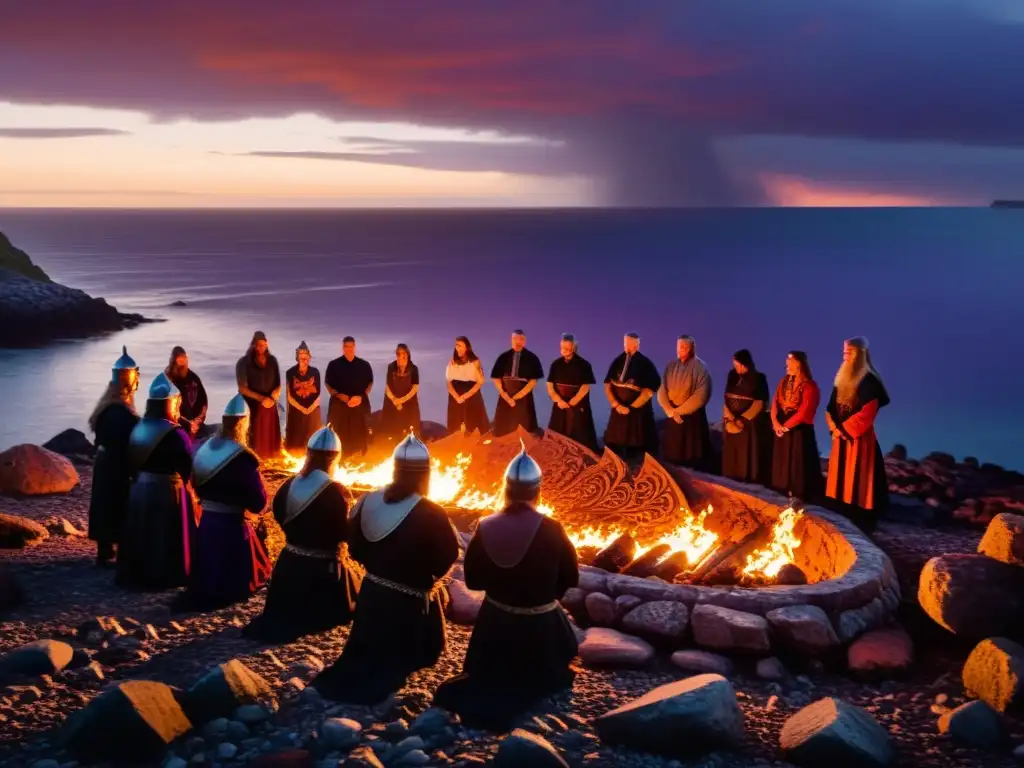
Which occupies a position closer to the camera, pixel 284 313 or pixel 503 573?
pixel 503 573

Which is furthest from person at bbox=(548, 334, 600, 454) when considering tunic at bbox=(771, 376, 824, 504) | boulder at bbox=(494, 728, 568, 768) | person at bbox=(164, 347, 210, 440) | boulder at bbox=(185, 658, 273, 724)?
boulder at bbox=(494, 728, 568, 768)

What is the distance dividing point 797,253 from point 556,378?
95856 millimetres

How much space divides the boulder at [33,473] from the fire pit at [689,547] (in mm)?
3355

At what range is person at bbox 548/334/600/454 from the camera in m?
13.3

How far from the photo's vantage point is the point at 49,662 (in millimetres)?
7273

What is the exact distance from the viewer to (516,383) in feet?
45.0

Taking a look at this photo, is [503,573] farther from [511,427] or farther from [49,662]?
[511,427]

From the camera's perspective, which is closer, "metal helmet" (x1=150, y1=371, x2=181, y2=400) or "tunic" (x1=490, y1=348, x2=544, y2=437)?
"metal helmet" (x1=150, y1=371, x2=181, y2=400)

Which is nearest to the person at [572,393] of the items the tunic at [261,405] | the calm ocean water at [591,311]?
the tunic at [261,405]

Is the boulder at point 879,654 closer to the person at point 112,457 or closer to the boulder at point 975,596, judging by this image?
the boulder at point 975,596

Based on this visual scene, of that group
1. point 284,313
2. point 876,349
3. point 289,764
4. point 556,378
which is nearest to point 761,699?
point 289,764

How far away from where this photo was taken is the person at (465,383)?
46.1ft

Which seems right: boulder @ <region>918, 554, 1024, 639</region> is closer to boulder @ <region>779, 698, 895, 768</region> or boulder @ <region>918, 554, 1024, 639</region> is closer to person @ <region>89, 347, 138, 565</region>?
boulder @ <region>779, 698, 895, 768</region>

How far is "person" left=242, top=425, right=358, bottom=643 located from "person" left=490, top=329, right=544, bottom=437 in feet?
19.0
